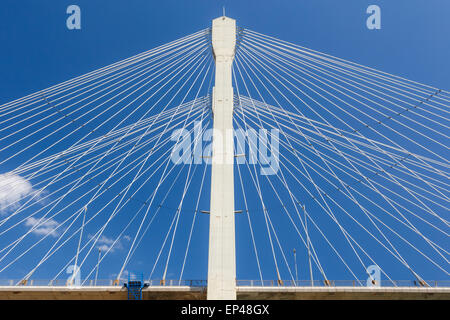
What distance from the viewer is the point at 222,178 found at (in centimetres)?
2256

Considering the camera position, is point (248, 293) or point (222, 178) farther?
point (248, 293)

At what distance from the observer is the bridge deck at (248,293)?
1054 inches

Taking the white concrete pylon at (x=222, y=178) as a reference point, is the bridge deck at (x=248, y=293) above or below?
below

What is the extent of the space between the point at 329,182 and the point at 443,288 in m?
10.9

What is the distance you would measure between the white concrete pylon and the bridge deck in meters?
7.04

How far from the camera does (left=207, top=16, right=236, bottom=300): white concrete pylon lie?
787 inches

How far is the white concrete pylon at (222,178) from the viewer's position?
20.0 meters

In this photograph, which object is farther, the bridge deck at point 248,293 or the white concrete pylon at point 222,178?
the bridge deck at point 248,293

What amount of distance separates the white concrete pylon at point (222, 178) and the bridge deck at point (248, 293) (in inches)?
277

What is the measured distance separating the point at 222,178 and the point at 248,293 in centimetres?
958

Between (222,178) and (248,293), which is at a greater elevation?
(222,178)

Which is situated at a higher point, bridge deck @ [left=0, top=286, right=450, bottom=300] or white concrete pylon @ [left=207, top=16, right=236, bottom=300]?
white concrete pylon @ [left=207, top=16, right=236, bottom=300]
